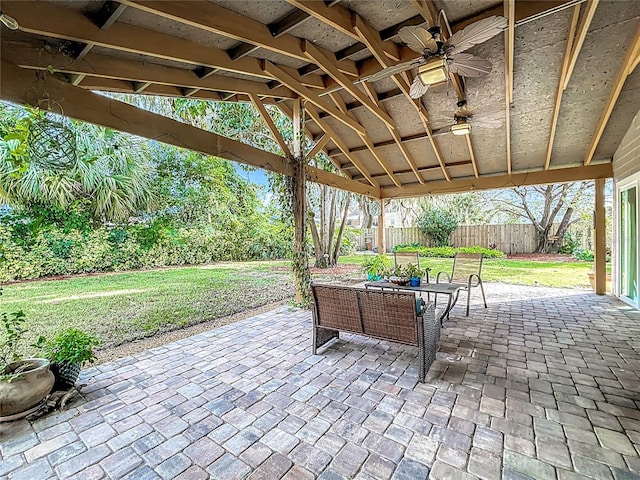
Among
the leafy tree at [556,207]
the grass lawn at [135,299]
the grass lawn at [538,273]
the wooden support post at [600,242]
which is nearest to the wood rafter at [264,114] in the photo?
the grass lawn at [135,299]

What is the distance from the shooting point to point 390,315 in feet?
9.33

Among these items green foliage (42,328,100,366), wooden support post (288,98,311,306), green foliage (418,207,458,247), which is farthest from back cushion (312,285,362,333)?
green foliage (418,207,458,247)

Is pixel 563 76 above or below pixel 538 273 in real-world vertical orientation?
Answer: above

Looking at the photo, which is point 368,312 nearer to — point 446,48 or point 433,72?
point 433,72

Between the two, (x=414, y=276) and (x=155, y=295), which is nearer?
(x=414, y=276)

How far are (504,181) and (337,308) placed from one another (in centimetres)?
618

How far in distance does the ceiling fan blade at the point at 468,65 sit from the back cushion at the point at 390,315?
2.37 metres

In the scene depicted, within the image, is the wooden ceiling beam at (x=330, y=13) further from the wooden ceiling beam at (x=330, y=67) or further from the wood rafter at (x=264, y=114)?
the wood rafter at (x=264, y=114)

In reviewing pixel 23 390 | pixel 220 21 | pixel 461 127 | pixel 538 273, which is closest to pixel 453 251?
pixel 538 273

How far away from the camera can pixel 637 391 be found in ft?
8.05

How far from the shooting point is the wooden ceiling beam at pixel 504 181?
6305 millimetres

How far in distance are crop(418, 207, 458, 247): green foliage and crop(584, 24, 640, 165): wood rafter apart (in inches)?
329

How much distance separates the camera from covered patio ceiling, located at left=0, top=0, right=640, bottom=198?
8.48 ft

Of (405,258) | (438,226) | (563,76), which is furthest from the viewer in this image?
(438,226)
